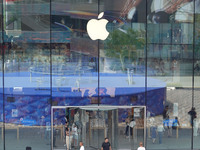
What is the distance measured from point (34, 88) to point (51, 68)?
1.21m

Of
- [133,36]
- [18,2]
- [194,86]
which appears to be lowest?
[194,86]

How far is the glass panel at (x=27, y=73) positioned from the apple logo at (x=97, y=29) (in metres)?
1.90

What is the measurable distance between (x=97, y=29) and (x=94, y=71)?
1916mm

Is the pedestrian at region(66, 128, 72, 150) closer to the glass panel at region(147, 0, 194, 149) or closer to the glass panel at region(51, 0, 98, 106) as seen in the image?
the glass panel at region(51, 0, 98, 106)

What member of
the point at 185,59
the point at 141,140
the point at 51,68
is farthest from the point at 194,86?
the point at 51,68

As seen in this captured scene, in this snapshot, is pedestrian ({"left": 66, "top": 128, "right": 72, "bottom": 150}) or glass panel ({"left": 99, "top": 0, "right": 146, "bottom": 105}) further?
glass panel ({"left": 99, "top": 0, "right": 146, "bottom": 105})

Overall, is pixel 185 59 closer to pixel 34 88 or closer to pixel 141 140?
pixel 141 140

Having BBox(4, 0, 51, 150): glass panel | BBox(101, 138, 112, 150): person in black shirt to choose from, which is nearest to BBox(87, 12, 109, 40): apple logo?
BBox(4, 0, 51, 150): glass panel

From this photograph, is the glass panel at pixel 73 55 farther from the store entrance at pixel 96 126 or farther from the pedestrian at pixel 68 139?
the pedestrian at pixel 68 139

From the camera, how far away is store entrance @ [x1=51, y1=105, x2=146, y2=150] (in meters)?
21.7

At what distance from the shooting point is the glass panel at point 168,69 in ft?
71.6

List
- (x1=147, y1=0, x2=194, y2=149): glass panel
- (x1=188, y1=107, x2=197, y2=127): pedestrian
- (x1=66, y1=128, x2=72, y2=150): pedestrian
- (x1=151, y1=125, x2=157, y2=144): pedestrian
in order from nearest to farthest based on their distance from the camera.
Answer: (x1=66, y1=128, x2=72, y2=150): pedestrian, (x1=147, y1=0, x2=194, y2=149): glass panel, (x1=151, y1=125, x2=157, y2=144): pedestrian, (x1=188, y1=107, x2=197, y2=127): pedestrian

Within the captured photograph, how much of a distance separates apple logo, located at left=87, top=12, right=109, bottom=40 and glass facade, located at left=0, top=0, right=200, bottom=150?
0.19 m

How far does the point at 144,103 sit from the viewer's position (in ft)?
72.1
